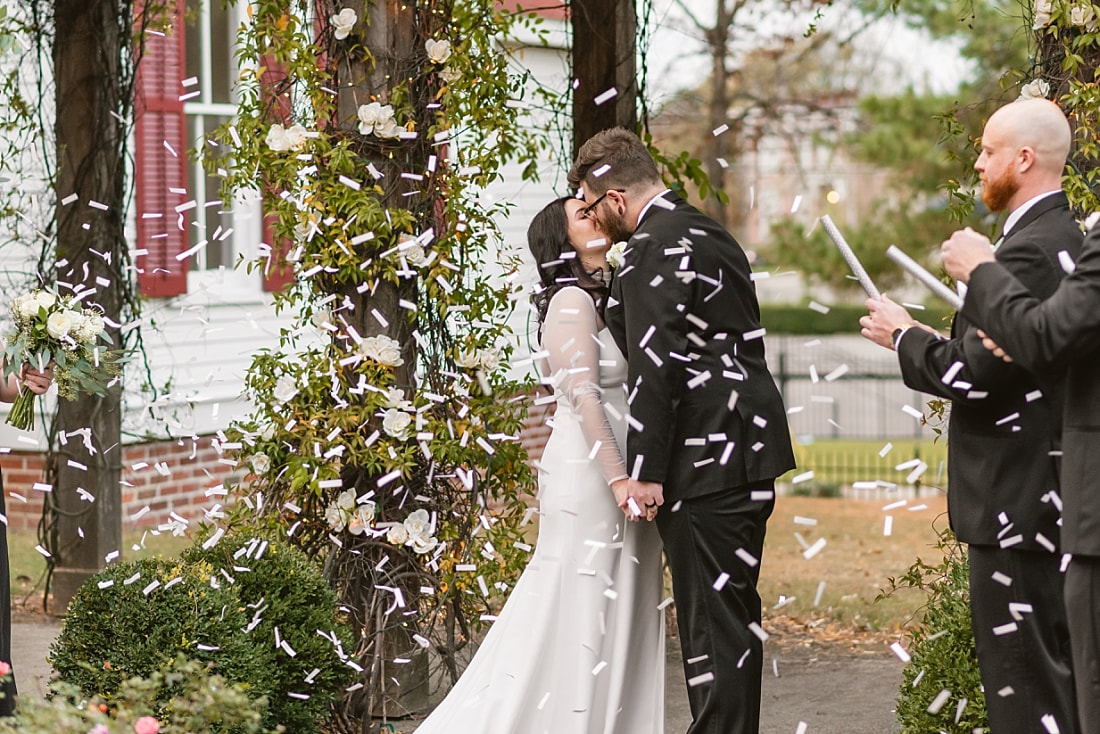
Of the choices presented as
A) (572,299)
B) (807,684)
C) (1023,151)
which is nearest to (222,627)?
(572,299)

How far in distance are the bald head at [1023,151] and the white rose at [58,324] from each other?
8.85 ft

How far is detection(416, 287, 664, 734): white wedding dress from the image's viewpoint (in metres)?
4.57

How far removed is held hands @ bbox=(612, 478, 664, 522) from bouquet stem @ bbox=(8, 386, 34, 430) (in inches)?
74.1

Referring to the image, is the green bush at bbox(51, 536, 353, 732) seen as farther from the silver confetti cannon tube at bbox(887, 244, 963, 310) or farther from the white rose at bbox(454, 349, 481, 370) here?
the silver confetti cannon tube at bbox(887, 244, 963, 310)

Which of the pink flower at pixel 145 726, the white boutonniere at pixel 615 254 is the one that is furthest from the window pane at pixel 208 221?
the pink flower at pixel 145 726

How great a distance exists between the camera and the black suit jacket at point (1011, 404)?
3.56 metres

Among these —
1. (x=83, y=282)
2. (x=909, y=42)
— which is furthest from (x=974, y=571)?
(x=909, y=42)

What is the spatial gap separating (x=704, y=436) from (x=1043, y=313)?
1287 mm

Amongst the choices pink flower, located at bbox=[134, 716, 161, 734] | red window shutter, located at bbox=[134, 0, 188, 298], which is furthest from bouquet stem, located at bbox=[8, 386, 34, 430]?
red window shutter, located at bbox=[134, 0, 188, 298]

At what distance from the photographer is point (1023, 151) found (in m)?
3.60

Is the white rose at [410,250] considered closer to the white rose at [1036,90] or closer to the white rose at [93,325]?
the white rose at [93,325]

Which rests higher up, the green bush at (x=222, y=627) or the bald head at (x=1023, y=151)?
the bald head at (x=1023, y=151)

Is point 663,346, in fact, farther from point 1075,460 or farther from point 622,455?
point 1075,460

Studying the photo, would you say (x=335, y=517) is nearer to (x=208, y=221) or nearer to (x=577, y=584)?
(x=577, y=584)
